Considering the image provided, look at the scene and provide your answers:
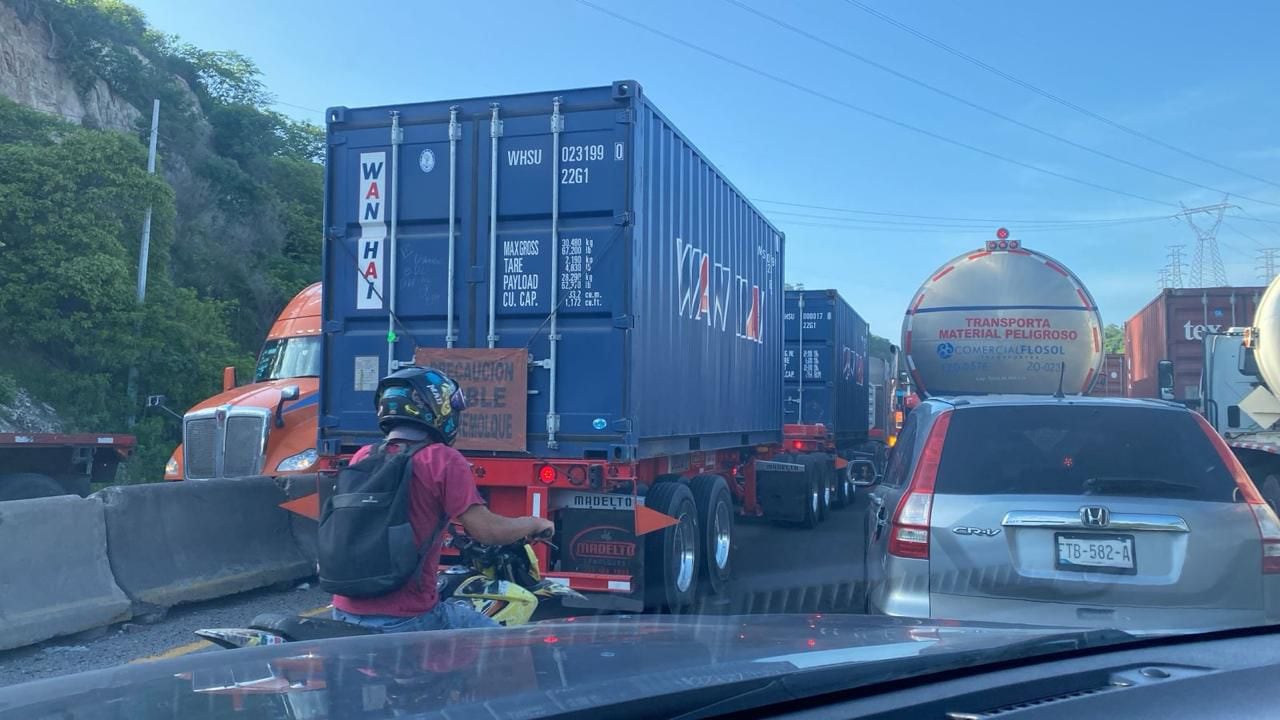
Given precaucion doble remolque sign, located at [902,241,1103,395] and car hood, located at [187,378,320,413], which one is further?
precaucion doble remolque sign, located at [902,241,1103,395]

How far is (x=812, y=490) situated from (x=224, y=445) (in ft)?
23.7

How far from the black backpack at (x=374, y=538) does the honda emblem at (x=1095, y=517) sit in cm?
295

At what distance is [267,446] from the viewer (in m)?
10.3

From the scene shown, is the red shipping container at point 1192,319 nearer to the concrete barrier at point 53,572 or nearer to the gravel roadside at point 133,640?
the gravel roadside at point 133,640

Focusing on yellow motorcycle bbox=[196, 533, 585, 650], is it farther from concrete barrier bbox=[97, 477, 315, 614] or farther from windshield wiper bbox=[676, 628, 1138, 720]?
concrete barrier bbox=[97, 477, 315, 614]

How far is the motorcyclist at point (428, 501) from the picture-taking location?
358cm

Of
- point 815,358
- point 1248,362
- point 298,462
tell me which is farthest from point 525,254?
point 815,358

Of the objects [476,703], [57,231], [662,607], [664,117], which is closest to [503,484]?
[662,607]

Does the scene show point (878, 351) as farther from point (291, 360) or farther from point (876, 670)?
point (876, 670)

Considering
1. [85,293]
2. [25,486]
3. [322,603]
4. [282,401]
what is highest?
[85,293]

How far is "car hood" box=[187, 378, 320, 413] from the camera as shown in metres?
10.5

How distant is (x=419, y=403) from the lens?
3641mm

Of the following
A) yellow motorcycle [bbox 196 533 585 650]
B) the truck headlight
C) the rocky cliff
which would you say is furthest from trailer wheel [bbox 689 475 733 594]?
the rocky cliff

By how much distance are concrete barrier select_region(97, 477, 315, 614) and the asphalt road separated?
18 centimetres
